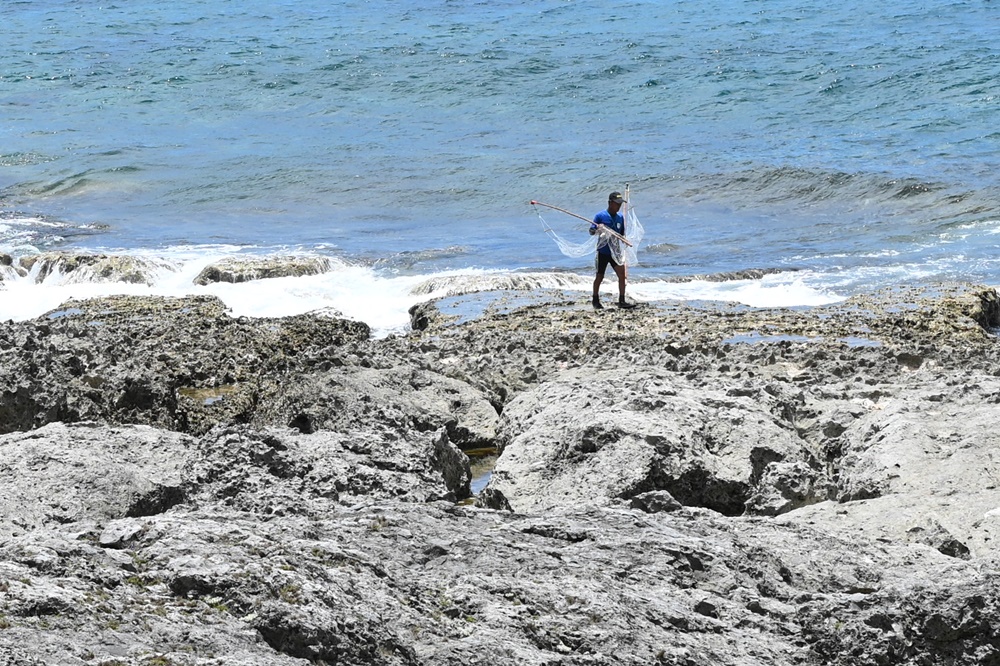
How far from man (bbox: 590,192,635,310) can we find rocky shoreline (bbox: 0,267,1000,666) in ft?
8.89

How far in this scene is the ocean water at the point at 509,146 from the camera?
64.3ft

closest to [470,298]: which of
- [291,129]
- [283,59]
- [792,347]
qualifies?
[792,347]

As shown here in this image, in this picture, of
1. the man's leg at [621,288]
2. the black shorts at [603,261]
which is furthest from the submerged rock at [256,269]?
the man's leg at [621,288]

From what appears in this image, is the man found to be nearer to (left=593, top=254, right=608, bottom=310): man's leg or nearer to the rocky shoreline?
(left=593, top=254, right=608, bottom=310): man's leg

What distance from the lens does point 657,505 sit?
5320mm

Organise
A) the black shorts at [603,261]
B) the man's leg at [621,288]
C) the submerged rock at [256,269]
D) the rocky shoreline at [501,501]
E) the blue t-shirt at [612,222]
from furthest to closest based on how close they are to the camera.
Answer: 1. the submerged rock at [256,269]
2. the blue t-shirt at [612,222]
3. the black shorts at [603,261]
4. the man's leg at [621,288]
5. the rocky shoreline at [501,501]

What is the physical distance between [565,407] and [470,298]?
25.0 ft

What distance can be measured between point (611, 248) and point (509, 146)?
1535 centimetres

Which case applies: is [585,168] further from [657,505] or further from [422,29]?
[657,505]

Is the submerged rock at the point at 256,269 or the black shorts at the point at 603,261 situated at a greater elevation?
the black shorts at the point at 603,261

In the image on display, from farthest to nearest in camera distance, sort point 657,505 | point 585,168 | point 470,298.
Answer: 1. point 585,168
2. point 470,298
3. point 657,505

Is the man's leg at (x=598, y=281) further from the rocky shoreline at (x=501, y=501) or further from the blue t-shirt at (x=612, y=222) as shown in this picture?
the rocky shoreline at (x=501, y=501)

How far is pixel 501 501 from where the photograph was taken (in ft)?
22.3

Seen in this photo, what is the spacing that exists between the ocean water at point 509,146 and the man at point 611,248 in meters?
1.66
